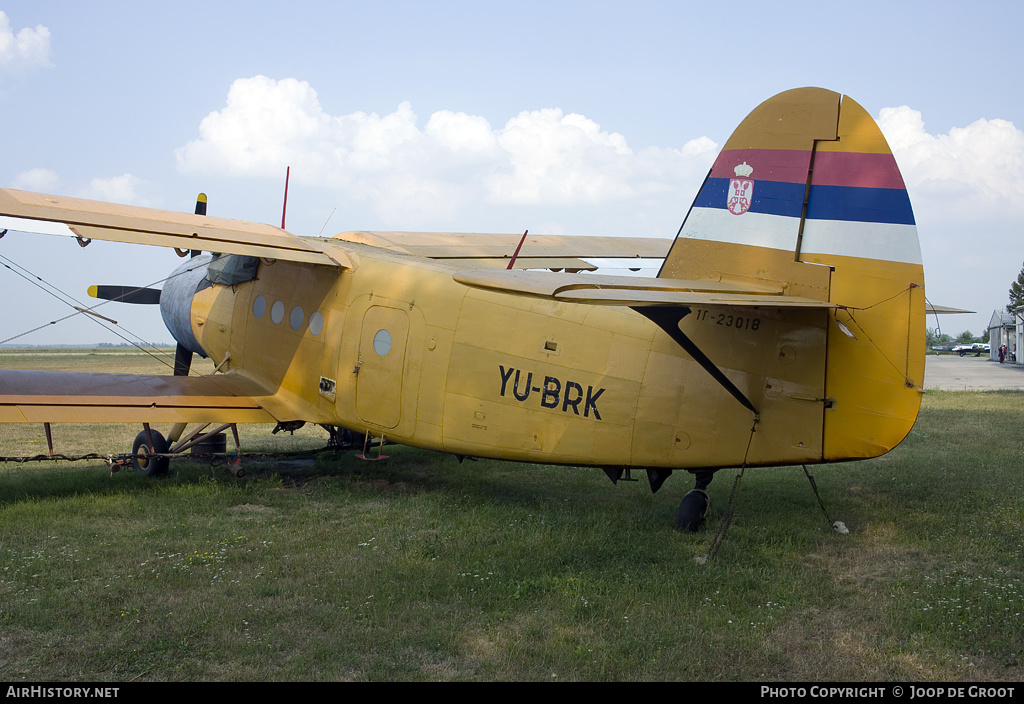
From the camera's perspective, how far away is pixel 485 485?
9.38m

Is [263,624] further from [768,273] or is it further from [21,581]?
[768,273]

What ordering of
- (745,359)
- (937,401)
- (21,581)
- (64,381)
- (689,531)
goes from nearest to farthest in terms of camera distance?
(21,581)
(745,359)
(689,531)
(64,381)
(937,401)

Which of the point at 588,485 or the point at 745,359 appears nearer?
the point at 745,359

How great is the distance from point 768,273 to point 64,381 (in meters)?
8.21

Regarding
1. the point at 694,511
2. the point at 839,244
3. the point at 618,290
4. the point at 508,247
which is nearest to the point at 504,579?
the point at 694,511

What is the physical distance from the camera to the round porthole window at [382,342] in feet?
27.6

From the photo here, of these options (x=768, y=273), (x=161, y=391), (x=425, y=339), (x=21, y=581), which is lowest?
(x=21, y=581)

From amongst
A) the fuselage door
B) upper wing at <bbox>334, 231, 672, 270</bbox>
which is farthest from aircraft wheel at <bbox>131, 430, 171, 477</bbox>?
upper wing at <bbox>334, 231, 672, 270</bbox>

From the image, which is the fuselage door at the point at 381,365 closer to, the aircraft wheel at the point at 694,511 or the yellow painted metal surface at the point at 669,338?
the yellow painted metal surface at the point at 669,338

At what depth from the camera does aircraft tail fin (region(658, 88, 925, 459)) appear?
19.4 ft

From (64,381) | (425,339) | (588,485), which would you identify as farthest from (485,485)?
(64,381)

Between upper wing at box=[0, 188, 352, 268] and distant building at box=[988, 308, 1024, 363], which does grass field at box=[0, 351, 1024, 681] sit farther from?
distant building at box=[988, 308, 1024, 363]

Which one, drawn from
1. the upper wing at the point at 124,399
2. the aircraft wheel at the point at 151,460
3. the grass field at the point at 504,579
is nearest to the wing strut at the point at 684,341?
the grass field at the point at 504,579

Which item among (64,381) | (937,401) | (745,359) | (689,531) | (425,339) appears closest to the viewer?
(745,359)
